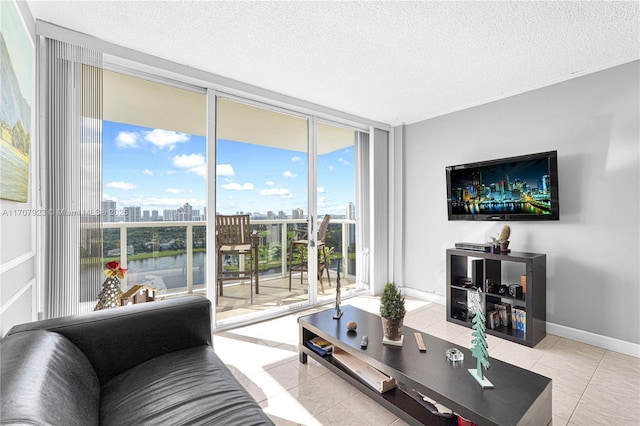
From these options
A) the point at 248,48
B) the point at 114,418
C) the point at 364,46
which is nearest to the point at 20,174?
the point at 114,418

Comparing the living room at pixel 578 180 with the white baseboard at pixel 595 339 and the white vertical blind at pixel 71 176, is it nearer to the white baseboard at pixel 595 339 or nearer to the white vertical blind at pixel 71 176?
the white baseboard at pixel 595 339

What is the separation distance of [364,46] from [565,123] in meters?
2.09

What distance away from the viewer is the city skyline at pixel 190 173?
9.35 feet

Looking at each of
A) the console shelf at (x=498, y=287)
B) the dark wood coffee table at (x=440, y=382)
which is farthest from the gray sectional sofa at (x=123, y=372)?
the console shelf at (x=498, y=287)

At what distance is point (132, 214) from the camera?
9.39ft

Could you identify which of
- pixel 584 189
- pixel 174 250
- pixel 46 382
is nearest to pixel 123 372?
pixel 46 382

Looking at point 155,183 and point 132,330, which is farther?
point 155,183

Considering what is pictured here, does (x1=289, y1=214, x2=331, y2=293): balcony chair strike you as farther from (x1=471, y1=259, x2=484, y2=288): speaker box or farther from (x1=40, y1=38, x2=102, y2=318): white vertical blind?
(x1=40, y1=38, x2=102, y2=318): white vertical blind

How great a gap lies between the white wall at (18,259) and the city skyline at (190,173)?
2.74 feet

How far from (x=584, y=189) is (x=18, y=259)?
13.7 feet

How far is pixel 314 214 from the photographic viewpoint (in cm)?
373

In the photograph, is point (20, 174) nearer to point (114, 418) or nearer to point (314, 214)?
point (114, 418)

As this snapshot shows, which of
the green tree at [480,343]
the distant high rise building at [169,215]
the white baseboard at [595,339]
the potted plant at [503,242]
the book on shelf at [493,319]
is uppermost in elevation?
the distant high rise building at [169,215]

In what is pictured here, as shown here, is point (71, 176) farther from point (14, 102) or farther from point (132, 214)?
point (14, 102)
